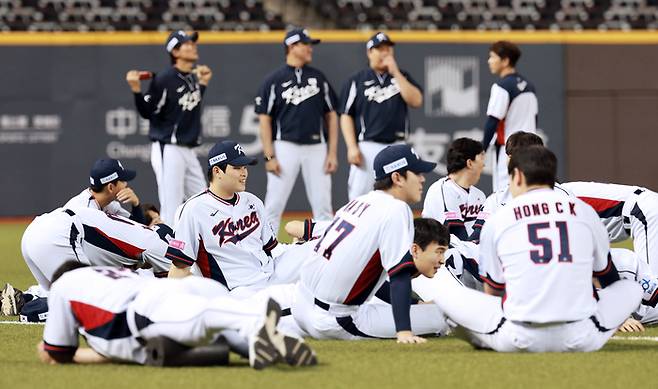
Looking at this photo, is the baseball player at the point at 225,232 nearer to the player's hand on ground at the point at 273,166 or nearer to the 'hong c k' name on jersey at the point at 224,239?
the 'hong c k' name on jersey at the point at 224,239

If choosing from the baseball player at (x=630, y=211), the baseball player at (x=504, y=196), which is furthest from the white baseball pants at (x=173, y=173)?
the baseball player at (x=630, y=211)

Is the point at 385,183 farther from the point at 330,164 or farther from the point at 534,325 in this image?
the point at 330,164

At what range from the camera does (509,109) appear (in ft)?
38.1

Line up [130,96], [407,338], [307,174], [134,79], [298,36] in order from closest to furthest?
[407,338]
[134,79]
[298,36]
[307,174]
[130,96]

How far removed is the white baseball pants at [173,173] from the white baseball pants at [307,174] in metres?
0.78

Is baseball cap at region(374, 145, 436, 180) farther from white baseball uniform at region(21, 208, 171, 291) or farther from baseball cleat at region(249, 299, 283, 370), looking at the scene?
white baseball uniform at region(21, 208, 171, 291)

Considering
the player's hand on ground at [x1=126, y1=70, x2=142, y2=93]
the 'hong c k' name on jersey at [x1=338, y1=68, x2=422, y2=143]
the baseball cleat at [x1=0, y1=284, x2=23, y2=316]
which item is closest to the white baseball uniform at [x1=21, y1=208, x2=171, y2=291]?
the baseball cleat at [x1=0, y1=284, x2=23, y2=316]

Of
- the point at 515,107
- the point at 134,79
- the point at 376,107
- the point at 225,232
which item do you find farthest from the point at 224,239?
the point at 515,107

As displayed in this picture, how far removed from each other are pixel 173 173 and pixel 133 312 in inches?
250

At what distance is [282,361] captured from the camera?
5.57 metres

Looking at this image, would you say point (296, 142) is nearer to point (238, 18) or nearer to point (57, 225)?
point (57, 225)

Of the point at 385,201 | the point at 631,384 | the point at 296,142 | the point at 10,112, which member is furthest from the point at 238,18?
the point at 631,384

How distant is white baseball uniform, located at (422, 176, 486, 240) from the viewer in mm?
8625

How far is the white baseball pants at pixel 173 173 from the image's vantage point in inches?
466
